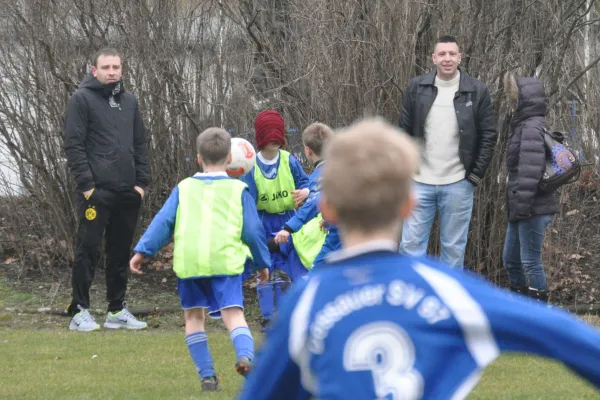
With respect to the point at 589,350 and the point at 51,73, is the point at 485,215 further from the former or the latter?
the point at 589,350

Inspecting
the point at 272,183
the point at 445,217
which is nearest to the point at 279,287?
the point at 272,183

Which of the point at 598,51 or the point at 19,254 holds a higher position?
the point at 598,51

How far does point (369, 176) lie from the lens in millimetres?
2428

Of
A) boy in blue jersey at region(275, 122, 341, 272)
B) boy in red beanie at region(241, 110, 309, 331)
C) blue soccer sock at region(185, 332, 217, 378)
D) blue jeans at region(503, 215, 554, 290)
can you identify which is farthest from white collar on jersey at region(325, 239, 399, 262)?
blue jeans at region(503, 215, 554, 290)

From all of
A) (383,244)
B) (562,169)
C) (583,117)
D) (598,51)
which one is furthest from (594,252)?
(383,244)

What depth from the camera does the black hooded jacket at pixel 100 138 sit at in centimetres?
899

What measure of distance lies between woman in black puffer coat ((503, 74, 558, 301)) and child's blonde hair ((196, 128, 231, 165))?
9.97 ft

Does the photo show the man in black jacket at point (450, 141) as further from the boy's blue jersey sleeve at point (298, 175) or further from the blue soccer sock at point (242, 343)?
the blue soccer sock at point (242, 343)

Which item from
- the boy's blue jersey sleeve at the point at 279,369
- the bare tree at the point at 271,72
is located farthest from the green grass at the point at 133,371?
the boy's blue jersey sleeve at the point at 279,369

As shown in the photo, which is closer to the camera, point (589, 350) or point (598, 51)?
point (589, 350)

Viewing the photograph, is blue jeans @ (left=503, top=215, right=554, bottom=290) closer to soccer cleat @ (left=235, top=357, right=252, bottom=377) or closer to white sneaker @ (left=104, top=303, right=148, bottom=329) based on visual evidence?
white sneaker @ (left=104, top=303, right=148, bottom=329)

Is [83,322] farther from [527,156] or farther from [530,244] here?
[527,156]

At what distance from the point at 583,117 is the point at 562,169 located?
3024 millimetres

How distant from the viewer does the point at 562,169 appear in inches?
338
